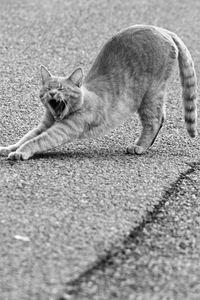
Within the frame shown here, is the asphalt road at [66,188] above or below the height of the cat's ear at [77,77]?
below

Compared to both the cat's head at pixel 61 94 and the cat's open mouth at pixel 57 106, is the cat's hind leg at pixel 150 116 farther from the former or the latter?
the cat's open mouth at pixel 57 106

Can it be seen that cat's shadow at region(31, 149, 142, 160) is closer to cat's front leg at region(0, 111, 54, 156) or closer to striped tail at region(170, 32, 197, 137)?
cat's front leg at region(0, 111, 54, 156)

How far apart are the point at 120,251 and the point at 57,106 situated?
1.62 meters

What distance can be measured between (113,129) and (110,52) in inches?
28.4

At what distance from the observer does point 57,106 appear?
477 cm

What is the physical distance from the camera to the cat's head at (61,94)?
471 cm

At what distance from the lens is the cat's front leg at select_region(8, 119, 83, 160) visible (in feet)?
15.0

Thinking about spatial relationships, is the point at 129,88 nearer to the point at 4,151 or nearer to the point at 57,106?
the point at 57,106

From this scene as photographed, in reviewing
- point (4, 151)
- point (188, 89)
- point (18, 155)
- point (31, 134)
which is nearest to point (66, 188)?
point (18, 155)

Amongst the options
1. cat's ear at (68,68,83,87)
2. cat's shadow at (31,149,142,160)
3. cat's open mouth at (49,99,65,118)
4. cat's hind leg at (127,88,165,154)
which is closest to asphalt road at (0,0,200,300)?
cat's shadow at (31,149,142,160)

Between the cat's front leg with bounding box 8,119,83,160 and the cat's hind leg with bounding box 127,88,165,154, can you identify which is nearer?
the cat's front leg with bounding box 8,119,83,160

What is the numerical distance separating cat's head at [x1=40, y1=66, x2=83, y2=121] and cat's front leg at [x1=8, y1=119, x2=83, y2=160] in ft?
0.29

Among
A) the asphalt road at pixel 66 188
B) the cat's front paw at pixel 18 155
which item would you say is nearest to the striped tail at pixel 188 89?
the asphalt road at pixel 66 188

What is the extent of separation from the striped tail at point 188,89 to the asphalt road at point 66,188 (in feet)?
0.68
